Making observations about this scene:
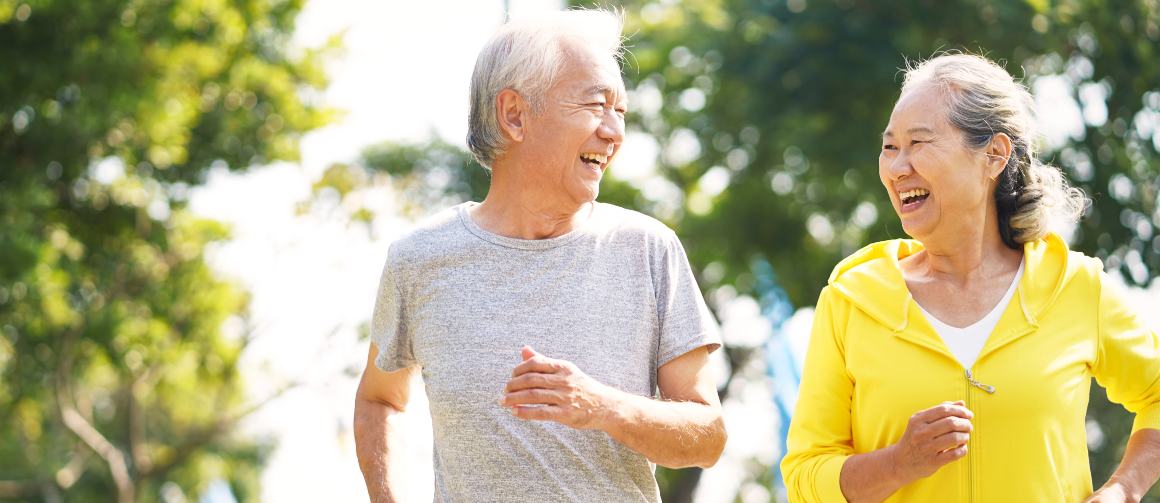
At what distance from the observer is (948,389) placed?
10.2 feet

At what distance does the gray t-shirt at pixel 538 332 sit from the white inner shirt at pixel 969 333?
20.3 inches

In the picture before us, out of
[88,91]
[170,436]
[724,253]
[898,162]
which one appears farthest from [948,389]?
[170,436]

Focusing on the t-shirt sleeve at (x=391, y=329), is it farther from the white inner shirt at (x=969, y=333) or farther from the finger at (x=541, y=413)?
the white inner shirt at (x=969, y=333)

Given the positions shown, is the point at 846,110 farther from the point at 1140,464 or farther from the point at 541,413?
the point at 541,413

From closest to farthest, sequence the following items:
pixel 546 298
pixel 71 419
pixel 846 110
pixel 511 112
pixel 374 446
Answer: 1. pixel 546 298
2. pixel 511 112
3. pixel 374 446
4. pixel 846 110
5. pixel 71 419

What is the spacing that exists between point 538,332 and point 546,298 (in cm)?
8

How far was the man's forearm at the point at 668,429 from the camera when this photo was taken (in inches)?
118

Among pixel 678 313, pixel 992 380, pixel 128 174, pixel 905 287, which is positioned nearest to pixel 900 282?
pixel 905 287

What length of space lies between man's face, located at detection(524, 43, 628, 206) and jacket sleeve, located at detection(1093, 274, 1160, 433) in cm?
120

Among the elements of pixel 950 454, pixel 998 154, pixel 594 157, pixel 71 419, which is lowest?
pixel 71 419

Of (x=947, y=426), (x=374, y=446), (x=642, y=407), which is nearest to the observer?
(x=947, y=426)

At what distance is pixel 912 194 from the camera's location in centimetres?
323

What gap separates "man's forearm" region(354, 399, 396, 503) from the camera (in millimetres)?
3445

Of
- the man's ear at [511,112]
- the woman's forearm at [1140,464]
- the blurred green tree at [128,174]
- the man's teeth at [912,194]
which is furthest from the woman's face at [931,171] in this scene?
the blurred green tree at [128,174]
